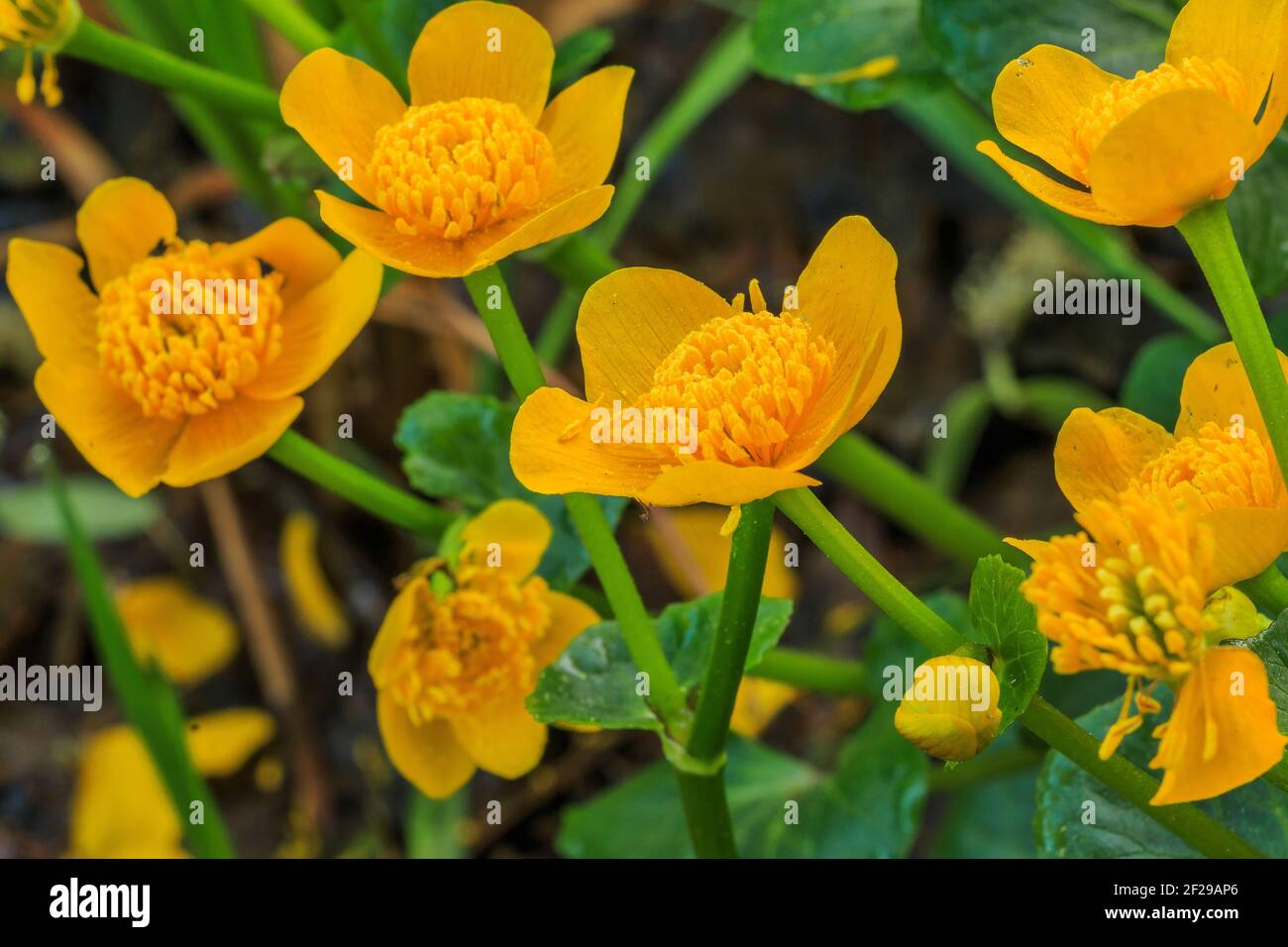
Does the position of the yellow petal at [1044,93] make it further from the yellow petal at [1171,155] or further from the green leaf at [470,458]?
the green leaf at [470,458]

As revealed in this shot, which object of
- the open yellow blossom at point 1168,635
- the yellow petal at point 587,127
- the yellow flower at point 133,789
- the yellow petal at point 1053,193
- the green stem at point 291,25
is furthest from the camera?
the yellow flower at point 133,789

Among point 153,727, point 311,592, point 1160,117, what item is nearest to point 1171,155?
point 1160,117

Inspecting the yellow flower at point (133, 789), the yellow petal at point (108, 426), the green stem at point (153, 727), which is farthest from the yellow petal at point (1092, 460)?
the yellow flower at point (133, 789)

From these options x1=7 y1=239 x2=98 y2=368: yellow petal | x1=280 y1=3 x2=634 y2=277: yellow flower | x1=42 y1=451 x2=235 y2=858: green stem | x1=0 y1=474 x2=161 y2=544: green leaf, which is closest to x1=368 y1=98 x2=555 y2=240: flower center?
x1=280 y1=3 x2=634 y2=277: yellow flower

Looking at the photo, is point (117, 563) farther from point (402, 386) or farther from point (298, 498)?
point (402, 386)

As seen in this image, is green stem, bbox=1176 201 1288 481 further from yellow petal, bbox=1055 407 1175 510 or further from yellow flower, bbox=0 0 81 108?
yellow flower, bbox=0 0 81 108

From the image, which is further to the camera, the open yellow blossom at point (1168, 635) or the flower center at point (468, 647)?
the flower center at point (468, 647)

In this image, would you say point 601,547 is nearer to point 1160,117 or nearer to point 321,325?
point 321,325
